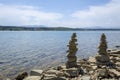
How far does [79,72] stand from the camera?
95.3ft

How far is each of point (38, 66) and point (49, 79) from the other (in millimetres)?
18304

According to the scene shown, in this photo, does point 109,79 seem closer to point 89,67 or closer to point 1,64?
point 89,67

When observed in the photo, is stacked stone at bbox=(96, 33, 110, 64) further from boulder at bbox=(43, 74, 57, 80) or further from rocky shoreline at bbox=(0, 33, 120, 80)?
boulder at bbox=(43, 74, 57, 80)

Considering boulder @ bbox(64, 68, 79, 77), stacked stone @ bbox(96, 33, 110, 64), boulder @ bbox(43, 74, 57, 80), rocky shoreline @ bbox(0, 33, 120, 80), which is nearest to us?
boulder @ bbox(43, 74, 57, 80)

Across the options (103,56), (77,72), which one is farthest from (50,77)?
(103,56)

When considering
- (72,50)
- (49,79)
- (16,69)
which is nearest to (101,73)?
(49,79)

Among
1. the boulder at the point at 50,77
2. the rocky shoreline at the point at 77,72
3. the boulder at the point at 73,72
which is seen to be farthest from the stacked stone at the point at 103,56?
the boulder at the point at 50,77

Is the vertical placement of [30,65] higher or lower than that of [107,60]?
lower

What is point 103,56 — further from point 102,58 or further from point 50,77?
point 50,77

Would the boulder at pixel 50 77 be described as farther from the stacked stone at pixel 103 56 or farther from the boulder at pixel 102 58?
the boulder at pixel 102 58

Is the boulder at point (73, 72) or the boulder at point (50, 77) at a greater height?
the boulder at point (50, 77)

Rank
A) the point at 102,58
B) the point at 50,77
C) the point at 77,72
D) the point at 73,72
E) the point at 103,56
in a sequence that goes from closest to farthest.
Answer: the point at 50,77 < the point at 73,72 < the point at 77,72 < the point at 102,58 < the point at 103,56

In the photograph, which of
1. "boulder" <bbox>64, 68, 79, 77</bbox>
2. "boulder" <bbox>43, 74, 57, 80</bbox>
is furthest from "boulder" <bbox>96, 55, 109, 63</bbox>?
"boulder" <bbox>43, 74, 57, 80</bbox>

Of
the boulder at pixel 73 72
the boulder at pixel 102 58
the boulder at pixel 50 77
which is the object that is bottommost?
the boulder at pixel 73 72
